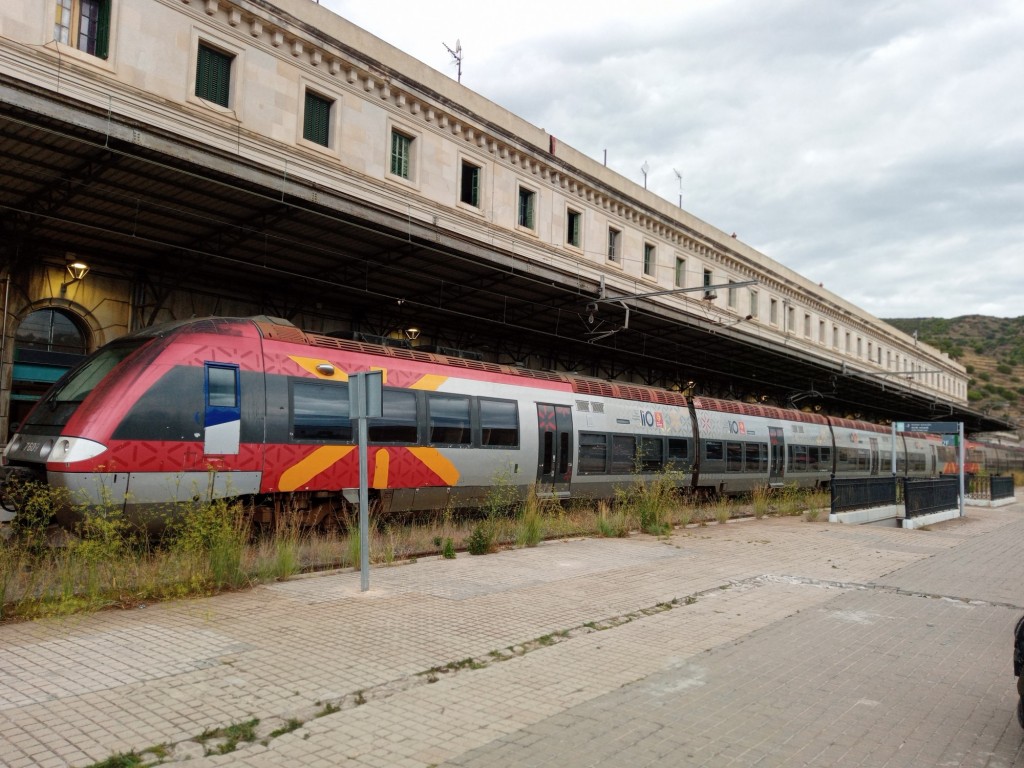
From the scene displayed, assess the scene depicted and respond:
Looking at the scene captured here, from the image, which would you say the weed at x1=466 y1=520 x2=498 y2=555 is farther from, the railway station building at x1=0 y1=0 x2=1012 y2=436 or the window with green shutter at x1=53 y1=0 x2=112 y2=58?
the window with green shutter at x1=53 y1=0 x2=112 y2=58

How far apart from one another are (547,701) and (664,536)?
940 cm

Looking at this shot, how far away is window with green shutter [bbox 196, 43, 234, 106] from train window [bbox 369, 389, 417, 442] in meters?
10.7

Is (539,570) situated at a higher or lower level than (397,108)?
lower

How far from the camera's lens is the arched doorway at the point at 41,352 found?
642 inches

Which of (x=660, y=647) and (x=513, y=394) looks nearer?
(x=660, y=647)

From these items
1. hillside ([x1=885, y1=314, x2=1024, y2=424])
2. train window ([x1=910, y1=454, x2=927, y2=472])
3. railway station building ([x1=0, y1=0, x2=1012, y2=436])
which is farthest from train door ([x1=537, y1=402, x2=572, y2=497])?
hillside ([x1=885, y1=314, x2=1024, y2=424])

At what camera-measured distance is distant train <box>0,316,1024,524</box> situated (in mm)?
9289

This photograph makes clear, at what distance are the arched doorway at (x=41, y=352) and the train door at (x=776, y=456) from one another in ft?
64.6

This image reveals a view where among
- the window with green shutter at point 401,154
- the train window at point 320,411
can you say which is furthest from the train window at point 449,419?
the window with green shutter at point 401,154

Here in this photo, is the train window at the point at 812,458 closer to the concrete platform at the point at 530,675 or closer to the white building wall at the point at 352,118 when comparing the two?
the white building wall at the point at 352,118

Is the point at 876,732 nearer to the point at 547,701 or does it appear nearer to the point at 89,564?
the point at 547,701

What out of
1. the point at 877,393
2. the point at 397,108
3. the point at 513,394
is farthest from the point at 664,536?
the point at 877,393

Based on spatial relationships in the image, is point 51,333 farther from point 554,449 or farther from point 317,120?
point 554,449

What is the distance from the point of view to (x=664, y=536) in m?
14.0
